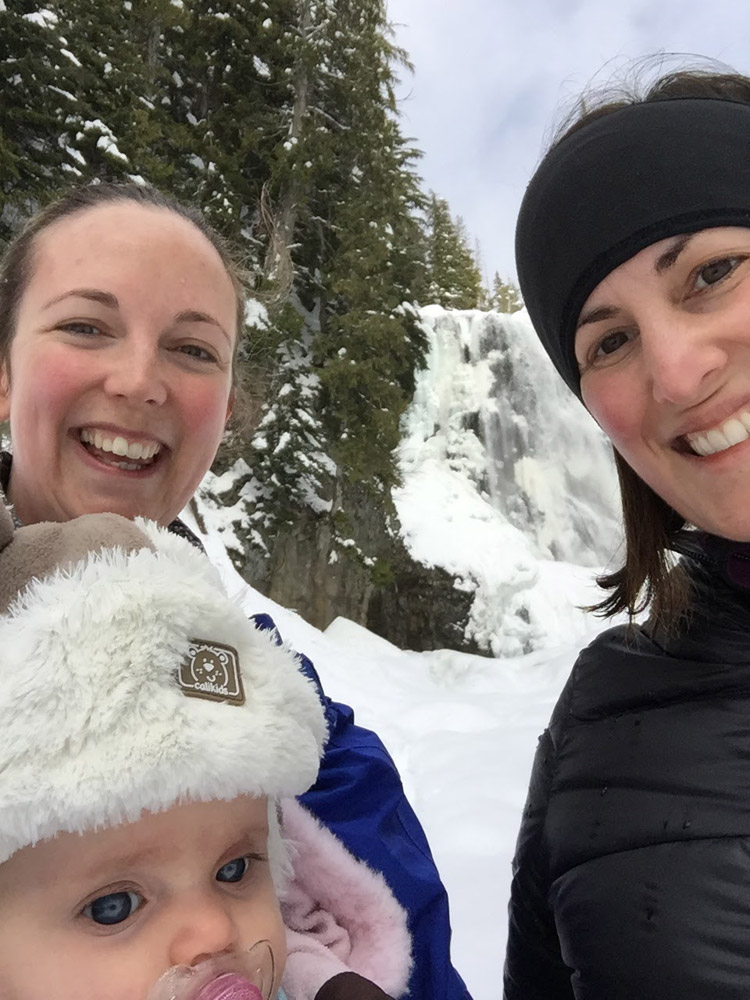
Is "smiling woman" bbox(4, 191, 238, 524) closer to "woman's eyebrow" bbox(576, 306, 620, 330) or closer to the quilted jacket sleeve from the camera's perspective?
"woman's eyebrow" bbox(576, 306, 620, 330)

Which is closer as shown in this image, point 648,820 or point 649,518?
point 648,820

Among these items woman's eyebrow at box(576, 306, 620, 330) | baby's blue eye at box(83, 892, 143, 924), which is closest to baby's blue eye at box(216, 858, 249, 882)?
baby's blue eye at box(83, 892, 143, 924)

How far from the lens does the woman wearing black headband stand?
3.93 ft

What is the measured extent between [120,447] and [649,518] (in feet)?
4.10

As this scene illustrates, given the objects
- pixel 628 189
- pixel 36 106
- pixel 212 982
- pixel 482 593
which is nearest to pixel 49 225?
pixel 628 189

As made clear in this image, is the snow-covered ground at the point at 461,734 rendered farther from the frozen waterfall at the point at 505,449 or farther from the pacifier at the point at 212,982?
the frozen waterfall at the point at 505,449

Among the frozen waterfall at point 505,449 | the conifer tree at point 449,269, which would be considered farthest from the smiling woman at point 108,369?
the conifer tree at point 449,269

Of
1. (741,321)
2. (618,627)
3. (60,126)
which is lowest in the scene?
(618,627)

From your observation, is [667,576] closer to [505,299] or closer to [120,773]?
[120,773]

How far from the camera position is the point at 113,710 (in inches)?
30.0

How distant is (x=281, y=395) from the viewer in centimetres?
1055

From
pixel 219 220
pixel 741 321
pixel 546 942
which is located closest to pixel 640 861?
pixel 546 942

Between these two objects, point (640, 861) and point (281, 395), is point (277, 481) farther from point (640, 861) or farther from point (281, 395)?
point (640, 861)

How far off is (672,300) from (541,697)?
6683 mm
